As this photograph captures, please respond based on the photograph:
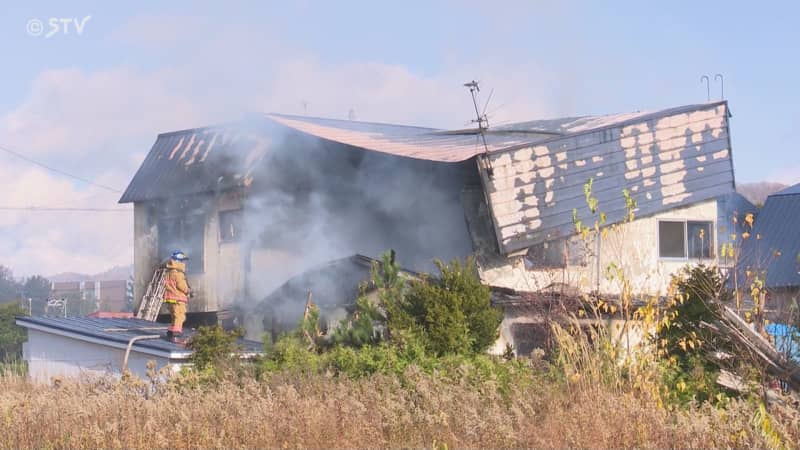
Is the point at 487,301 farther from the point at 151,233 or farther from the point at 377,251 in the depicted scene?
the point at 151,233

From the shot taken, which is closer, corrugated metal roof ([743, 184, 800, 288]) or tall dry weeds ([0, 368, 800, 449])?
tall dry weeds ([0, 368, 800, 449])

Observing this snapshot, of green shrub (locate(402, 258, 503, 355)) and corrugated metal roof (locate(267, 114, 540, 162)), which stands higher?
corrugated metal roof (locate(267, 114, 540, 162))

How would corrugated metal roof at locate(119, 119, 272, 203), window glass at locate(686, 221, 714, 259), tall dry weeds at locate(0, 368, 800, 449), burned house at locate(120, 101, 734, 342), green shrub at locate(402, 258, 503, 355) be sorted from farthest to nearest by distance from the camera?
corrugated metal roof at locate(119, 119, 272, 203) → window glass at locate(686, 221, 714, 259) → burned house at locate(120, 101, 734, 342) → green shrub at locate(402, 258, 503, 355) → tall dry weeds at locate(0, 368, 800, 449)

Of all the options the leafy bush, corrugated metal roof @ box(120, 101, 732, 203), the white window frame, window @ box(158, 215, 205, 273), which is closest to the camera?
the leafy bush

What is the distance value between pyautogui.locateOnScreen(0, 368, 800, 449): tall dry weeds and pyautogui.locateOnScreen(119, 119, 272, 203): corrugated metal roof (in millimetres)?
12508

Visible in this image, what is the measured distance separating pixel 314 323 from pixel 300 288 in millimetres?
4251

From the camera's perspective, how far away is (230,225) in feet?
78.5

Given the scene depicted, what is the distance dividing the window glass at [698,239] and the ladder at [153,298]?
1229 cm

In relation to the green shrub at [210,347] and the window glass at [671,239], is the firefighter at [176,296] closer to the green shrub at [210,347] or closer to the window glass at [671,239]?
the green shrub at [210,347]

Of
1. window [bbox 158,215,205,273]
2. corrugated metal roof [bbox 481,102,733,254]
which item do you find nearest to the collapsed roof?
corrugated metal roof [bbox 481,102,733,254]

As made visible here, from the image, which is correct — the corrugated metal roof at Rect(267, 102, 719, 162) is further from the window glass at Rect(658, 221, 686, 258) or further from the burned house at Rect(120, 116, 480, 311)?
the window glass at Rect(658, 221, 686, 258)

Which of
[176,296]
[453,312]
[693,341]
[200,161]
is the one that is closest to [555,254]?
[453,312]

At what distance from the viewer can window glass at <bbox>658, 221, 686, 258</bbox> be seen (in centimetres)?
2083

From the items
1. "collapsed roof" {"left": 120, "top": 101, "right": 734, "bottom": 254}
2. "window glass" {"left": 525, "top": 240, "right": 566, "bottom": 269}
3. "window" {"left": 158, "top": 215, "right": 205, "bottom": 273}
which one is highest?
"collapsed roof" {"left": 120, "top": 101, "right": 734, "bottom": 254}
